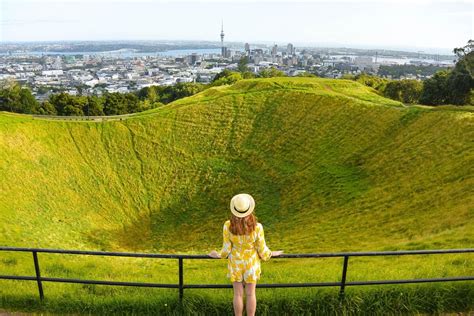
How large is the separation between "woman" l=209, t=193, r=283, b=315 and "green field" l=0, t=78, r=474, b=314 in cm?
130

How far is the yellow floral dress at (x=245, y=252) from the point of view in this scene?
598 cm

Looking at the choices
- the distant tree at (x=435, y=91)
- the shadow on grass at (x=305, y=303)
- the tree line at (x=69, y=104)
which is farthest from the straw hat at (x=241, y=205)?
the tree line at (x=69, y=104)

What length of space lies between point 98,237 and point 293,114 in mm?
23482

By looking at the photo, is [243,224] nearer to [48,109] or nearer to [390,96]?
[48,109]

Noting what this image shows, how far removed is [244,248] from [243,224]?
0.43m

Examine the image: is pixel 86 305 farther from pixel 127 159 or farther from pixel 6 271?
pixel 127 159

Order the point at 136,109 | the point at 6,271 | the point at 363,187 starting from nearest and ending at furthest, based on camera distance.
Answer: the point at 6,271 → the point at 363,187 → the point at 136,109

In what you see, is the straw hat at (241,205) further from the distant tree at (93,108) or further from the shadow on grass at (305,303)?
the distant tree at (93,108)

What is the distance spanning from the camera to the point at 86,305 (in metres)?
7.56

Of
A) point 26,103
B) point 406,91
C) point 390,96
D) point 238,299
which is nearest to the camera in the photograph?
point 238,299

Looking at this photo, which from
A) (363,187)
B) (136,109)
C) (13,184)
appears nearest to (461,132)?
(363,187)

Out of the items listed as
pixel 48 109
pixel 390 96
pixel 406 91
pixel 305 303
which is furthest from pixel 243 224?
pixel 390 96

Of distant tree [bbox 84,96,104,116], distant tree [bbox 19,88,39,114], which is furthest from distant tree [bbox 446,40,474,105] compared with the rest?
distant tree [bbox 19,88,39,114]

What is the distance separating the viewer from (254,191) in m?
32.2
